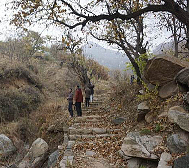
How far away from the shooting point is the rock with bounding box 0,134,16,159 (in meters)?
8.83

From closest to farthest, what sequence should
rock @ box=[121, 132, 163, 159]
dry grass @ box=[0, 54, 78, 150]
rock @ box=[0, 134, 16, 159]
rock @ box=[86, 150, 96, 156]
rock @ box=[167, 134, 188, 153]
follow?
rock @ box=[167, 134, 188, 153] → rock @ box=[121, 132, 163, 159] → rock @ box=[86, 150, 96, 156] → rock @ box=[0, 134, 16, 159] → dry grass @ box=[0, 54, 78, 150]

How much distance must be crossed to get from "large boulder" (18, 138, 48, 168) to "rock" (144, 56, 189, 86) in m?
5.69

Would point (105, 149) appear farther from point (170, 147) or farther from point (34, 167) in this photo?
point (34, 167)

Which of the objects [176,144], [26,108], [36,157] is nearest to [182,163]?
[176,144]

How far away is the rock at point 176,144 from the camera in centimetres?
409

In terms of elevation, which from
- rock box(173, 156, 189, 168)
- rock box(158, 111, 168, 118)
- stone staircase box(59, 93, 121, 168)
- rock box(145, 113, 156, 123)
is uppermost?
rock box(158, 111, 168, 118)

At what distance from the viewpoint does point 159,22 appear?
9797mm

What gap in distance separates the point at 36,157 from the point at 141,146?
199 inches

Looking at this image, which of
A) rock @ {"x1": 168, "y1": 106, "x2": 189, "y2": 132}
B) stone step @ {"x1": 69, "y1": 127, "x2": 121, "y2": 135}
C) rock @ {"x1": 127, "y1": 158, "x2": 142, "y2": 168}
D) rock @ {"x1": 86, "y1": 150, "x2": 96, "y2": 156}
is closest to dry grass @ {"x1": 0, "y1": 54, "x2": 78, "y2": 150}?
stone step @ {"x1": 69, "y1": 127, "x2": 121, "y2": 135}

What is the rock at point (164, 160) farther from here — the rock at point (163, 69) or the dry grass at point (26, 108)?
the dry grass at point (26, 108)

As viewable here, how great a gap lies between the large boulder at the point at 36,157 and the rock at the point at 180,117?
18.9ft

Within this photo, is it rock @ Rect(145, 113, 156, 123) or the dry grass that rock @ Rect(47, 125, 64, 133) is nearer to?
the dry grass

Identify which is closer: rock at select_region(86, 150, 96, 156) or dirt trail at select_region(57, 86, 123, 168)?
dirt trail at select_region(57, 86, 123, 168)

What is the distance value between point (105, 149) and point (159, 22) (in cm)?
782
